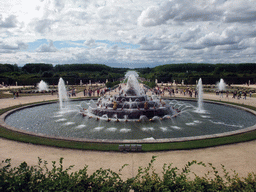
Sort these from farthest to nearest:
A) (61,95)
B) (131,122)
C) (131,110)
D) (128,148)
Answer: (61,95) → (131,110) → (131,122) → (128,148)

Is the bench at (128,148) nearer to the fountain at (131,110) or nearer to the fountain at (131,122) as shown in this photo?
the fountain at (131,122)

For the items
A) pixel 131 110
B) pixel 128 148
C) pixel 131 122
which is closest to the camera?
pixel 128 148

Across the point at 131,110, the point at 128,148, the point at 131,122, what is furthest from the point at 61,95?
the point at 128,148

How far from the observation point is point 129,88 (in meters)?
26.3

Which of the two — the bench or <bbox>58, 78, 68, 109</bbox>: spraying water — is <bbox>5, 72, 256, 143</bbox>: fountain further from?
<bbox>58, 78, 68, 109</bbox>: spraying water

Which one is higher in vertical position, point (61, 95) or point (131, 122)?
point (61, 95)

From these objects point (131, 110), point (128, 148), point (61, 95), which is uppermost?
point (61, 95)

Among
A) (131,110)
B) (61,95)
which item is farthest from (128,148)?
(61,95)

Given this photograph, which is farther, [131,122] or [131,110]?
[131,110]

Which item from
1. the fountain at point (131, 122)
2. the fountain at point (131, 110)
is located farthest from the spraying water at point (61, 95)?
the fountain at point (131, 110)

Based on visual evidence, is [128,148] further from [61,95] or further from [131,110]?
[61,95]

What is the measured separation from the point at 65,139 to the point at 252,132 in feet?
44.2

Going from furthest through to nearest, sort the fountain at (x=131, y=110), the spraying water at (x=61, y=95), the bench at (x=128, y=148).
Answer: the spraying water at (x=61, y=95) → the fountain at (x=131, y=110) → the bench at (x=128, y=148)

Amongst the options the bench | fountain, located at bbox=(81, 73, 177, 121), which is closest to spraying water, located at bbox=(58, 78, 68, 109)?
fountain, located at bbox=(81, 73, 177, 121)
